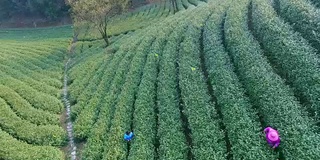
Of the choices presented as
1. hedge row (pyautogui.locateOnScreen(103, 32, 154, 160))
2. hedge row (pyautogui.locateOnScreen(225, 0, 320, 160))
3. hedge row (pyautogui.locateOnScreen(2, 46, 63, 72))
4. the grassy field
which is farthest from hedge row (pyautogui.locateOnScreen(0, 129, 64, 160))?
hedge row (pyautogui.locateOnScreen(2, 46, 63, 72))

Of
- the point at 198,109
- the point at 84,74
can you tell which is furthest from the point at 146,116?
the point at 84,74

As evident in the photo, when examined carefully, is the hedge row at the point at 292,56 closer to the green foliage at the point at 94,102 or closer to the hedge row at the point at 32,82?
the green foliage at the point at 94,102

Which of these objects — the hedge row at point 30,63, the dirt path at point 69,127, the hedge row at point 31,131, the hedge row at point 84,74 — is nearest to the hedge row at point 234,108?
the dirt path at point 69,127

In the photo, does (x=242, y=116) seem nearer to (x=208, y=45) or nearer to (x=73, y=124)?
(x=208, y=45)

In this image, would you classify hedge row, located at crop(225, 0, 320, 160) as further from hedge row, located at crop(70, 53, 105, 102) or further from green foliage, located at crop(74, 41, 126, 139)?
hedge row, located at crop(70, 53, 105, 102)

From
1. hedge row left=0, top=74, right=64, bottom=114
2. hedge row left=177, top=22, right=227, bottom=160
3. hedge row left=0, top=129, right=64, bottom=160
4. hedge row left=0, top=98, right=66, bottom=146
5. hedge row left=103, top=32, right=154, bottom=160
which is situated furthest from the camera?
hedge row left=0, top=74, right=64, bottom=114
